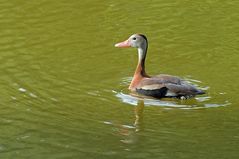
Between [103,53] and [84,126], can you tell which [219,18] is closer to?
[103,53]

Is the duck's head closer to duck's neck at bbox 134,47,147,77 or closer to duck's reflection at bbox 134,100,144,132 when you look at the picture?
duck's neck at bbox 134,47,147,77

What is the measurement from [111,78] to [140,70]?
1.65 ft

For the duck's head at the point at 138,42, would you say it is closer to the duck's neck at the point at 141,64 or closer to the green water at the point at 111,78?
the duck's neck at the point at 141,64

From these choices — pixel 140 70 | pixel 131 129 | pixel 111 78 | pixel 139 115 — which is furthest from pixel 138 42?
pixel 131 129

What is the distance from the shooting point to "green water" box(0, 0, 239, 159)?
994 cm

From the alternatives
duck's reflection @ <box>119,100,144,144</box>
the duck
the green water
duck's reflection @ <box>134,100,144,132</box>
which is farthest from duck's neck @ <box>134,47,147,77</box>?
duck's reflection @ <box>119,100,144,144</box>

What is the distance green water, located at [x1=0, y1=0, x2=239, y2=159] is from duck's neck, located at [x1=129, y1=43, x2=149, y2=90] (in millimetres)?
225

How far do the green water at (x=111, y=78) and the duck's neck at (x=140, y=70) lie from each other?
22 centimetres

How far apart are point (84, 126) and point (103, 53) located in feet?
12.6

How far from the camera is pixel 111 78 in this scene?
12844mm

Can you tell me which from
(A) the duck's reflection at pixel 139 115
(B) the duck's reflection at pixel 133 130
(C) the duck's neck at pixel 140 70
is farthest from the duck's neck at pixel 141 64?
(B) the duck's reflection at pixel 133 130

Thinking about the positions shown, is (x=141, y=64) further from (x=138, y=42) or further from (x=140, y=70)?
(x=138, y=42)

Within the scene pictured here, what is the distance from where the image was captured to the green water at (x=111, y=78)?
391 inches

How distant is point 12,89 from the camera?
39.3 feet
